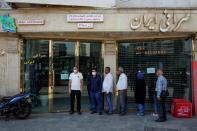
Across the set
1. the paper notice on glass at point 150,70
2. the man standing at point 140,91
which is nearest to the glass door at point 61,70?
the man standing at point 140,91

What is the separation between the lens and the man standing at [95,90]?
13.2 m

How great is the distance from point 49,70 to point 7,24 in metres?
2.44

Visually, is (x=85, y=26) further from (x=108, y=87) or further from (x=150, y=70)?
(x=150, y=70)

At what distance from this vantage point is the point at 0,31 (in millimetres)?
12641

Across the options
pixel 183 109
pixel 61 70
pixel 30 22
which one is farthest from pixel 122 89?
pixel 30 22

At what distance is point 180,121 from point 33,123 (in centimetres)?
500

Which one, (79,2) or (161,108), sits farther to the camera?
(79,2)

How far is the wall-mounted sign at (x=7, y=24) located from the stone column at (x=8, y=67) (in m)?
0.66

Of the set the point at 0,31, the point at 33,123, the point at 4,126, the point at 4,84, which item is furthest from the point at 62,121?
the point at 0,31

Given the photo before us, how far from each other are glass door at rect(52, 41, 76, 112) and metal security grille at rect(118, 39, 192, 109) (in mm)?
2030

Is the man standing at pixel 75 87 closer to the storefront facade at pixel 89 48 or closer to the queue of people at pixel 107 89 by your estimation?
the queue of people at pixel 107 89

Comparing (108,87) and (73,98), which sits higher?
(108,87)

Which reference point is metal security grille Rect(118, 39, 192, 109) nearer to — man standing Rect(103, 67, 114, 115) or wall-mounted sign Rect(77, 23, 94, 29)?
man standing Rect(103, 67, 114, 115)

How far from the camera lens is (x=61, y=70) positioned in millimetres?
13797
